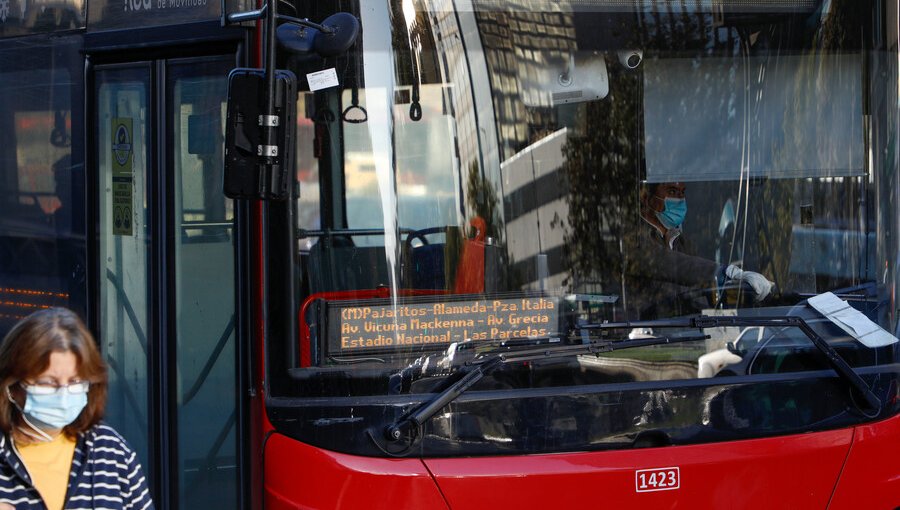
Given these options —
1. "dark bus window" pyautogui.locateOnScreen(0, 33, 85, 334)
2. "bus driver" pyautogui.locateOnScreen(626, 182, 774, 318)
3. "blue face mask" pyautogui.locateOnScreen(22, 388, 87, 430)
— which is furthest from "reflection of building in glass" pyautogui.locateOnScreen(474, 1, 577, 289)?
"dark bus window" pyautogui.locateOnScreen(0, 33, 85, 334)

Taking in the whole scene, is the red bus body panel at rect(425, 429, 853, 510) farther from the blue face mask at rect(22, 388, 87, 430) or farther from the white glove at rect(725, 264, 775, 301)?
the blue face mask at rect(22, 388, 87, 430)

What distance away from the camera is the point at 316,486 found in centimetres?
367

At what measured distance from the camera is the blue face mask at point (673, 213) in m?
4.00

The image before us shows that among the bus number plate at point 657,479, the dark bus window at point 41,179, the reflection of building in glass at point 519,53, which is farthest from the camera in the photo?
the dark bus window at point 41,179

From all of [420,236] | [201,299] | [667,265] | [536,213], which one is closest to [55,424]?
[420,236]

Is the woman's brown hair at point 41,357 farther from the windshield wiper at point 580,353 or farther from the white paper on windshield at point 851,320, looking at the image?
the white paper on windshield at point 851,320

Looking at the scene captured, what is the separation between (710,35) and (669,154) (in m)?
0.42

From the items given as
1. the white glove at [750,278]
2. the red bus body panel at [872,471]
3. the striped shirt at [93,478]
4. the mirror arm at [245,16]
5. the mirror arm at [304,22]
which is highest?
the mirror arm at [245,16]

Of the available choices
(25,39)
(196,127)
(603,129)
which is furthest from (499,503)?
(25,39)

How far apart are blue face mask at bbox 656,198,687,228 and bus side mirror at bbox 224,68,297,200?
50.6 inches

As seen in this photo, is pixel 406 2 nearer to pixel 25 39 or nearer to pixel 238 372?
pixel 238 372

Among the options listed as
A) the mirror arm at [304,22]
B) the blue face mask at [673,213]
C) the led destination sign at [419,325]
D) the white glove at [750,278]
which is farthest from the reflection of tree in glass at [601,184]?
the mirror arm at [304,22]

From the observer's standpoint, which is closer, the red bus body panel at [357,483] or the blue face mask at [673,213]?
the red bus body panel at [357,483]

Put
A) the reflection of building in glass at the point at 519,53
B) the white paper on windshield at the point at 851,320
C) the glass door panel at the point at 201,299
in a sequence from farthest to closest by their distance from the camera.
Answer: the glass door panel at the point at 201,299 < the white paper on windshield at the point at 851,320 < the reflection of building in glass at the point at 519,53
